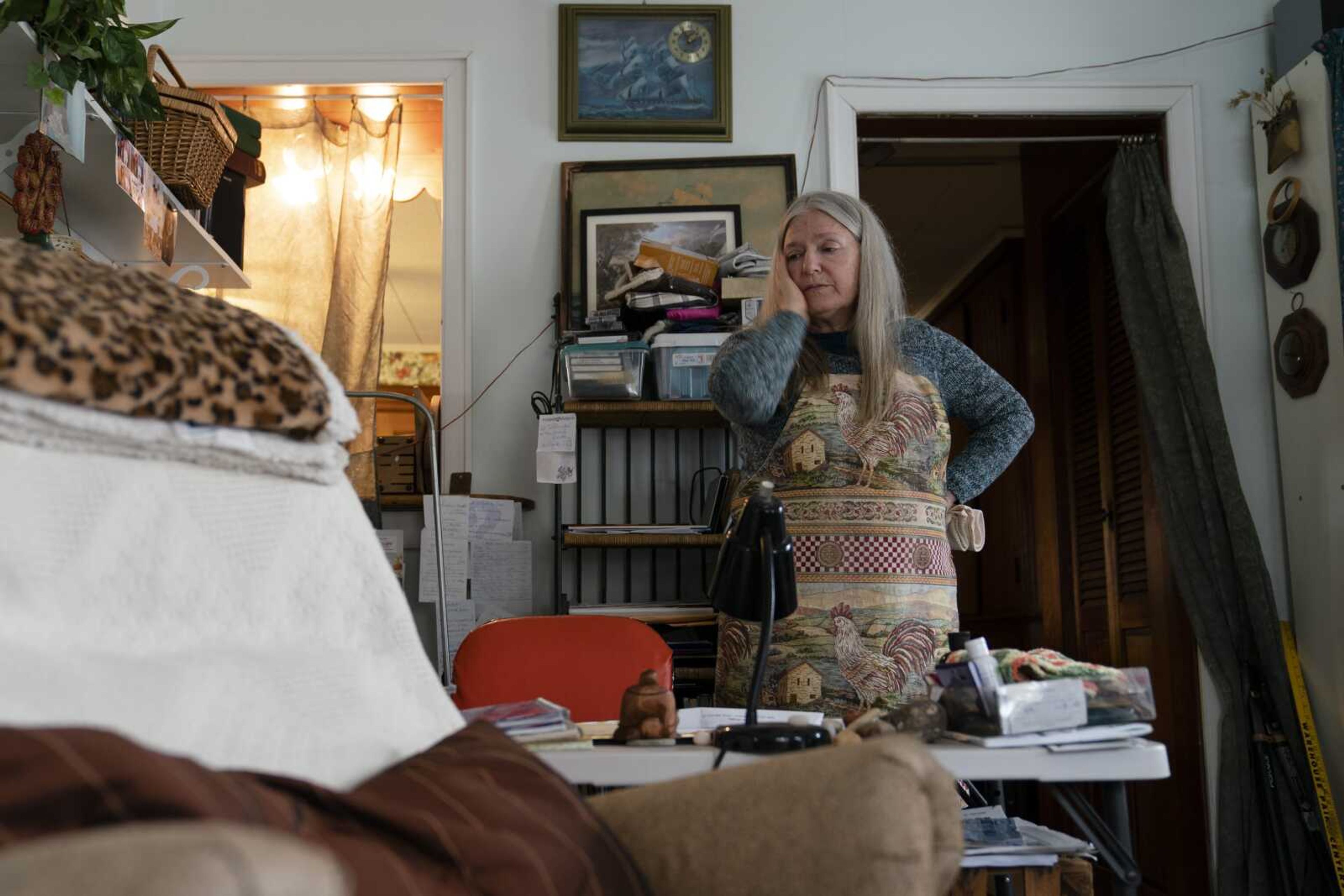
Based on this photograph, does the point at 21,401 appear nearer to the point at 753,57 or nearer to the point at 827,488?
the point at 827,488

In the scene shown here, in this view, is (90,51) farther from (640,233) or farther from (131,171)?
(640,233)

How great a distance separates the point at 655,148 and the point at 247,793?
10.3ft

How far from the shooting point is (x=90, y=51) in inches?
85.7

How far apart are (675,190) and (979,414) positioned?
150 centimetres

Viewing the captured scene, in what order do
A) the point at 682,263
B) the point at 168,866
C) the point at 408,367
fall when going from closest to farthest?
the point at 168,866 < the point at 682,263 < the point at 408,367

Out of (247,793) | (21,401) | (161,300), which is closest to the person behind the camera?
(247,793)

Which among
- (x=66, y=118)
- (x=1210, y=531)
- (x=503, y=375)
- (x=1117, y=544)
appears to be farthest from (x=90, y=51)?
(x=1117, y=544)

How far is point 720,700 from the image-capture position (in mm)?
2236

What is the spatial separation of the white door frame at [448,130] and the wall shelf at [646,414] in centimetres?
40

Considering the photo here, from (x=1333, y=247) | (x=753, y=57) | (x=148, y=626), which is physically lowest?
(x=148, y=626)

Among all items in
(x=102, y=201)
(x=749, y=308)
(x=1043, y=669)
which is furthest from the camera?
(x=749, y=308)

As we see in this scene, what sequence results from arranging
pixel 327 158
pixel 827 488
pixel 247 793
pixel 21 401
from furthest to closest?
pixel 327 158
pixel 827 488
pixel 21 401
pixel 247 793

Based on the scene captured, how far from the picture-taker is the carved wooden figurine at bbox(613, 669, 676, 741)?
4.80 ft

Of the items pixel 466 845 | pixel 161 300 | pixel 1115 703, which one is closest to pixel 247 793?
pixel 466 845
